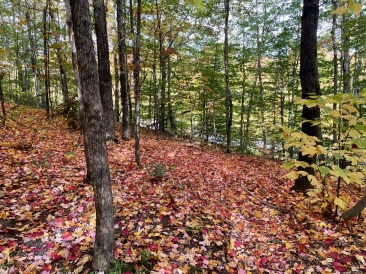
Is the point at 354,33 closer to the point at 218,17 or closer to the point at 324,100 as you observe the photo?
the point at 218,17

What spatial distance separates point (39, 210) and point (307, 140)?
15.8ft

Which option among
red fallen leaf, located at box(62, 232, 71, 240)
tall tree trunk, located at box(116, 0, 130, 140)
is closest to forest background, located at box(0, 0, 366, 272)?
tall tree trunk, located at box(116, 0, 130, 140)

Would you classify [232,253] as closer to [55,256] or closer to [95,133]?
[55,256]

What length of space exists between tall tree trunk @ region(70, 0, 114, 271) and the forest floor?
0.37 m

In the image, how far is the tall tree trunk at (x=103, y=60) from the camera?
301 inches

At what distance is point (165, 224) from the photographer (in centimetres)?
379

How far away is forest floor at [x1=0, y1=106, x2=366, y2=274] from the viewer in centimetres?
299

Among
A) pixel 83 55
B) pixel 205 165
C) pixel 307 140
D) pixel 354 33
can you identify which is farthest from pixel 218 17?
pixel 83 55

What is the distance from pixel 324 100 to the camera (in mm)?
3053

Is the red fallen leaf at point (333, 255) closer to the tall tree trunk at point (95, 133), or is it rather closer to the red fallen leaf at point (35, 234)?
the tall tree trunk at point (95, 133)

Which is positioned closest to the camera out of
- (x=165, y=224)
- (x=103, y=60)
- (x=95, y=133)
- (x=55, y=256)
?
(x=95, y=133)

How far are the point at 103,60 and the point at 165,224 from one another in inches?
264

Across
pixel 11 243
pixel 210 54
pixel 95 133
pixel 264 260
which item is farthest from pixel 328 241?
pixel 210 54

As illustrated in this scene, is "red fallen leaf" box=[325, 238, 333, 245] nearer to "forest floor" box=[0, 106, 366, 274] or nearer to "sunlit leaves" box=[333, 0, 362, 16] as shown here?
"forest floor" box=[0, 106, 366, 274]
